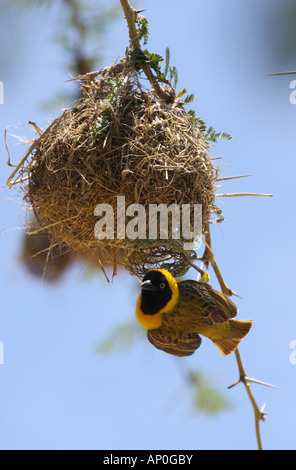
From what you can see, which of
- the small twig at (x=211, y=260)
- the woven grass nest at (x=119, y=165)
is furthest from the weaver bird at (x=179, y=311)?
the small twig at (x=211, y=260)

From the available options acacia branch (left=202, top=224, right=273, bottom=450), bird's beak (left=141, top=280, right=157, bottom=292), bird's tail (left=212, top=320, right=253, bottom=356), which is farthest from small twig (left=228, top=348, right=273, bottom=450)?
bird's beak (left=141, top=280, right=157, bottom=292)

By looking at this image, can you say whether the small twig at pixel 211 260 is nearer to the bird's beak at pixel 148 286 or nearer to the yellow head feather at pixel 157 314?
the yellow head feather at pixel 157 314

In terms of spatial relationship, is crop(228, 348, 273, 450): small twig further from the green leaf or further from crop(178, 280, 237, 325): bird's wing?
the green leaf

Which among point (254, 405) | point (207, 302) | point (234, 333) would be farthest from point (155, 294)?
point (254, 405)

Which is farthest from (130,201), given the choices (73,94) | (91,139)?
(73,94)

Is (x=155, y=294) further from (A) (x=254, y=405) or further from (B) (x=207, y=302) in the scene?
(A) (x=254, y=405)

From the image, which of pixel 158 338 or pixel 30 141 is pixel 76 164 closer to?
pixel 30 141
